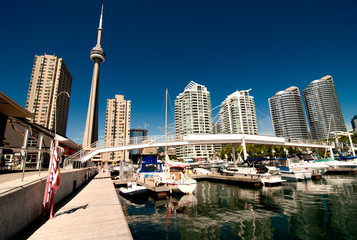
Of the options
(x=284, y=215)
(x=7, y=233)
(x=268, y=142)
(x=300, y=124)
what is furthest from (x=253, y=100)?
(x=7, y=233)

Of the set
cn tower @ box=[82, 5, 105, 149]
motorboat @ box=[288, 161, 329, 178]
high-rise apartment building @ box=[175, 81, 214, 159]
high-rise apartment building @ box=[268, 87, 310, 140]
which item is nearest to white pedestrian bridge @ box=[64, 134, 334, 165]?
motorboat @ box=[288, 161, 329, 178]

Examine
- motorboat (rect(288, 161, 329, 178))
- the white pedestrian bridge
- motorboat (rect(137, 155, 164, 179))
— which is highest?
the white pedestrian bridge

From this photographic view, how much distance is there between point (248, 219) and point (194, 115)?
134 m

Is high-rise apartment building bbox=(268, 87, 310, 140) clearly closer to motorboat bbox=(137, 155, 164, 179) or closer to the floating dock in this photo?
the floating dock

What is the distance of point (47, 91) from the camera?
11694cm

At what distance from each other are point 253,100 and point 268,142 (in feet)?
470

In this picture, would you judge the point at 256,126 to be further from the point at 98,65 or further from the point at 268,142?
the point at 98,65

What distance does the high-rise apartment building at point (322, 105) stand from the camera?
186m

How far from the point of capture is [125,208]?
49.9ft

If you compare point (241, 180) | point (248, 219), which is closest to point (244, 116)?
point (241, 180)

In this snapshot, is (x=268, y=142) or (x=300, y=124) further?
(x=300, y=124)

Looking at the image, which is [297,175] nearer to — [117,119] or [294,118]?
[117,119]

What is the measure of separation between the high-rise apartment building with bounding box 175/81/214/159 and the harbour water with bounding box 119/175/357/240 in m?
118

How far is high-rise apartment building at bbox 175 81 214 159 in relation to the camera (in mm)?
137137
